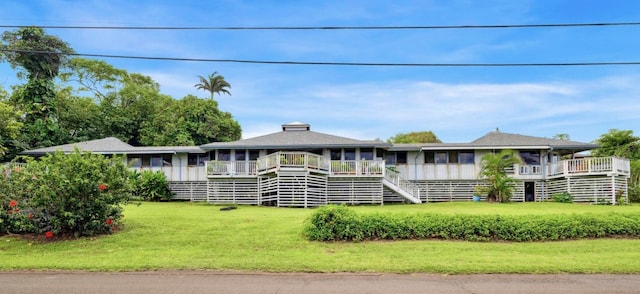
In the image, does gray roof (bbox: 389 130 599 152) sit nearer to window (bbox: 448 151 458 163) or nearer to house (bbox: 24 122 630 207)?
house (bbox: 24 122 630 207)

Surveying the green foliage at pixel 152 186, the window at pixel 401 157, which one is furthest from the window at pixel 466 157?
the green foliage at pixel 152 186

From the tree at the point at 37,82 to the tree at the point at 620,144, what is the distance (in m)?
44.6

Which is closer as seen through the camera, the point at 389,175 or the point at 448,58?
the point at 448,58

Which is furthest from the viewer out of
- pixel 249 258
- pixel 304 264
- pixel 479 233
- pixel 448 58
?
pixel 448 58

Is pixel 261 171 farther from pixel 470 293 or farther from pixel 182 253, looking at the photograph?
pixel 470 293

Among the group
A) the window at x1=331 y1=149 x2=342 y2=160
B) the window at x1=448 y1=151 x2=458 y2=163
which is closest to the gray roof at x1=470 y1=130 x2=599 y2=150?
the window at x1=448 y1=151 x2=458 y2=163

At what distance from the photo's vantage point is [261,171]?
25.2 m

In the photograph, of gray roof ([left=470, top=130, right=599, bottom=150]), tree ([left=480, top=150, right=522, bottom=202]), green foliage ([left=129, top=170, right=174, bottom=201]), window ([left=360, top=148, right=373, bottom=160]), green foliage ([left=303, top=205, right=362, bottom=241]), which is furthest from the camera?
window ([left=360, top=148, right=373, bottom=160])

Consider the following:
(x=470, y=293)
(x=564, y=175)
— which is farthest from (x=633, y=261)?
(x=564, y=175)

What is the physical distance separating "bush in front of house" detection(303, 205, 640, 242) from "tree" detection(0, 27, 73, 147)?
30.8 meters

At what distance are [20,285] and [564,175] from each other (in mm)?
26672

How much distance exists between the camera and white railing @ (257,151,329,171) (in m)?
23.7

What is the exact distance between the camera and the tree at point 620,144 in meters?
35.1

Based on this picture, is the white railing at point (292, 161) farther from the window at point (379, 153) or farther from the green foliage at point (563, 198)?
the green foliage at point (563, 198)
